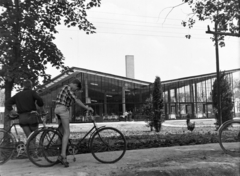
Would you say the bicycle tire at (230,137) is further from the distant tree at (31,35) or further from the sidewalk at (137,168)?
the distant tree at (31,35)

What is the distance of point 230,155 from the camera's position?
19.8ft

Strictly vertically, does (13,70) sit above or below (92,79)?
below

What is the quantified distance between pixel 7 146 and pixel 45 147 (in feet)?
2.87

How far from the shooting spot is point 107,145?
5.73 m

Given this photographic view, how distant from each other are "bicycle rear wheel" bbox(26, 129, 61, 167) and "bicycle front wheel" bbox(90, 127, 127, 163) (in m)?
0.71

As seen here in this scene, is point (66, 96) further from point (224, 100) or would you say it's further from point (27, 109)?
point (224, 100)

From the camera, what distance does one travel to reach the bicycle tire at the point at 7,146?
5559 millimetres

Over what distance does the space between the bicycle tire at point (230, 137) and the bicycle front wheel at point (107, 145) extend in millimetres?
2306

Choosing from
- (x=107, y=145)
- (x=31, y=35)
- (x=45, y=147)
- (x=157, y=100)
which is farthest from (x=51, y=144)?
(x=157, y=100)

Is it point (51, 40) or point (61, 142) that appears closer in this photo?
point (61, 142)

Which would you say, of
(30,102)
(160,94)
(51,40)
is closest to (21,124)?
(30,102)

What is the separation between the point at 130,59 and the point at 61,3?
42.3m

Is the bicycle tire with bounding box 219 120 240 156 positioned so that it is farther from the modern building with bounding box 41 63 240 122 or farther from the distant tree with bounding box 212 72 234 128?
the modern building with bounding box 41 63 240 122

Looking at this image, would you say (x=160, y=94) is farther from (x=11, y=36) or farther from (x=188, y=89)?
(x=188, y=89)
